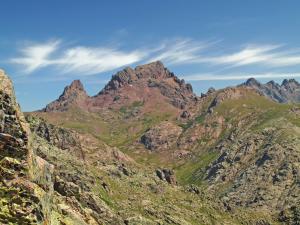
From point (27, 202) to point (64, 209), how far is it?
64.9 feet

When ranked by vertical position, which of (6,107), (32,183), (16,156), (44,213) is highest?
(6,107)

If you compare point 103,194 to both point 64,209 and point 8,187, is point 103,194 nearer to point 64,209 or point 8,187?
point 64,209

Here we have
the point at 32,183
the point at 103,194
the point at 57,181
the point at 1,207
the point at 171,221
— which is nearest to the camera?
the point at 1,207

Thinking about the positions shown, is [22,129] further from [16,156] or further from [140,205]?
[140,205]

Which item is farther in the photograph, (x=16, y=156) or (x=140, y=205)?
(x=140, y=205)

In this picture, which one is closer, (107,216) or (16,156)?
(16,156)

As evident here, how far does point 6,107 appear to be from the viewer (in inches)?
1148

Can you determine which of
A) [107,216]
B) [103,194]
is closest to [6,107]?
[107,216]

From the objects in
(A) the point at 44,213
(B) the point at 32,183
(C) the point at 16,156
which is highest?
(C) the point at 16,156

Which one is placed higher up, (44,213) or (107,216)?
(44,213)

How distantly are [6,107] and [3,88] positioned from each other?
1475 mm

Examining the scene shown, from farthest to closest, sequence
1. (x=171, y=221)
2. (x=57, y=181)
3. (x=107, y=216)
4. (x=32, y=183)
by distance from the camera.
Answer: (x=171, y=221), (x=107, y=216), (x=57, y=181), (x=32, y=183)

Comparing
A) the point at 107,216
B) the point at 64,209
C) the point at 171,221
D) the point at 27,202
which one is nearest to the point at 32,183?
the point at 27,202

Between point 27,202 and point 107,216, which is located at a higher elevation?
point 27,202
